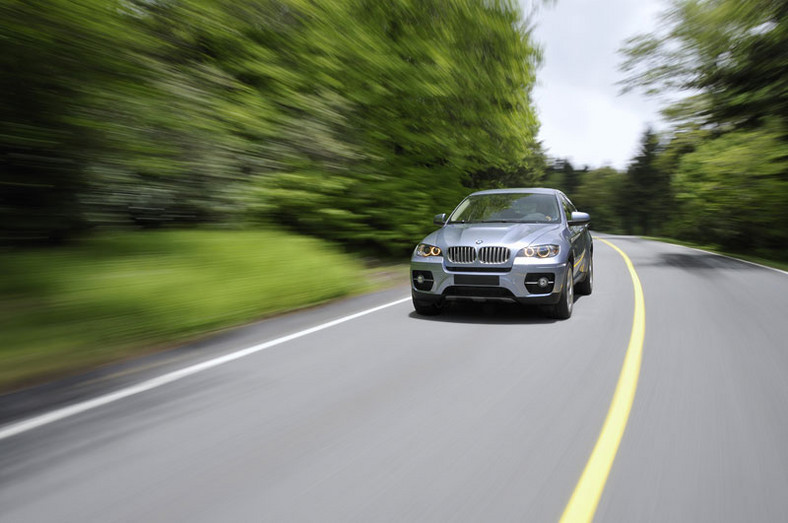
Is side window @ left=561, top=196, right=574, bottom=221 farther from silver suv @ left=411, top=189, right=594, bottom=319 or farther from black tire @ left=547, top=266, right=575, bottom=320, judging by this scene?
black tire @ left=547, top=266, right=575, bottom=320

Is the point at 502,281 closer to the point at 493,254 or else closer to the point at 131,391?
the point at 493,254

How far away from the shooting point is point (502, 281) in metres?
7.17

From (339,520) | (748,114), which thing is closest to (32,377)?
(339,520)

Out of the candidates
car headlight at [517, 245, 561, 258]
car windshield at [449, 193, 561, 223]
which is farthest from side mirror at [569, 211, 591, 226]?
car headlight at [517, 245, 561, 258]

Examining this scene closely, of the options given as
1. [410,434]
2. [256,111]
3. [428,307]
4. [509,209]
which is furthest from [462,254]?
[256,111]

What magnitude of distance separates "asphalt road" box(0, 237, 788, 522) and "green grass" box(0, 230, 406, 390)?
0.40m

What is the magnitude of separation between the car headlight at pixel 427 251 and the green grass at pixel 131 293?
1.99 metres

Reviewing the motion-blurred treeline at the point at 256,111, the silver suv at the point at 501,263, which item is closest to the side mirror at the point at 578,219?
the silver suv at the point at 501,263

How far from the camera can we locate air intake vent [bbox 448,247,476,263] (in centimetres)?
734

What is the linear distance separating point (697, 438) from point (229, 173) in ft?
26.8

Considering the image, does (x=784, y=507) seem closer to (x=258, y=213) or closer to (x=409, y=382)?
(x=409, y=382)

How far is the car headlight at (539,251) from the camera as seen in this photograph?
7271mm

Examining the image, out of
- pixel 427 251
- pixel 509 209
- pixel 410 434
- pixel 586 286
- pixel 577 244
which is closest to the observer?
pixel 410 434

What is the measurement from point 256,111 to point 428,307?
5348 millimetres
